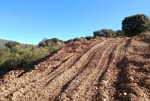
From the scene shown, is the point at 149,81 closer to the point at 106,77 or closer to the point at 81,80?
the point at 106,77

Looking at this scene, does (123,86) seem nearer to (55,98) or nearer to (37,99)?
(55,98)

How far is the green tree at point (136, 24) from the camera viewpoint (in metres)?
15.9

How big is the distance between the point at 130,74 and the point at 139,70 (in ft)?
1.62

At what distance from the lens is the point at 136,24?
16.5 m

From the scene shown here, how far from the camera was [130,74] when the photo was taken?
2.93 meters

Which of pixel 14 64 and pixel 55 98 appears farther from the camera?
pixel 14 64

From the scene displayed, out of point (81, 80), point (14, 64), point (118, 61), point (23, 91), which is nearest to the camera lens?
point (23, 91)

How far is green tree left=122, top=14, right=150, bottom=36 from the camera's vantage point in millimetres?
15883

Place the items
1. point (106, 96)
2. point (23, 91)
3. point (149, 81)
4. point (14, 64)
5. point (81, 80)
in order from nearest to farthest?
point (106, 96)
point (149, 81)
point (23, 91)
point (81, 80)
point (14, 64)

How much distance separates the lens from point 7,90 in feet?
9.96

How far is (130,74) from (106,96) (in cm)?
130

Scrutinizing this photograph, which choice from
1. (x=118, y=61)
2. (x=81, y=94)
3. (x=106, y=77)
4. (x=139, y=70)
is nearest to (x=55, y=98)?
(x=81, y=94)

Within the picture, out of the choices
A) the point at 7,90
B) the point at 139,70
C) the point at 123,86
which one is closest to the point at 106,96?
the point at 123,86

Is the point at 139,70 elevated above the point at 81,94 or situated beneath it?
elevated above
